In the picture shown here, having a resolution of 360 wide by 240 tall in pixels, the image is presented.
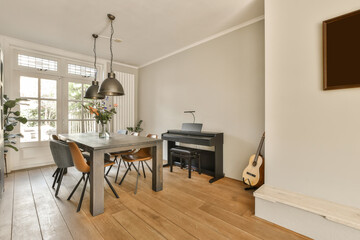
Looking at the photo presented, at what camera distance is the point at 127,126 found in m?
5.54

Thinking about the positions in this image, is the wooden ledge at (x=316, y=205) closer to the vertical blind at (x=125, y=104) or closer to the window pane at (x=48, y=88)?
the vertical blind at (x=125, y=104)

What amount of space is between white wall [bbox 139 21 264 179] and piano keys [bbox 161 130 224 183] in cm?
16

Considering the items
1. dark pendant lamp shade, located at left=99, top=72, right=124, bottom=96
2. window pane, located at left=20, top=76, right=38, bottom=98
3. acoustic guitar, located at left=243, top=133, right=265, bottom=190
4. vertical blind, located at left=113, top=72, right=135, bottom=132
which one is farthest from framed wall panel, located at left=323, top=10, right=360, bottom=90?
window pane, located at left=20, top=76, right=38, bottom=98

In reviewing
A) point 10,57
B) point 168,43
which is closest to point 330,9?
point 168,43

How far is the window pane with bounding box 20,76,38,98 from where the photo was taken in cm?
385

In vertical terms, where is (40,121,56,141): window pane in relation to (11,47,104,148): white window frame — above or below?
below

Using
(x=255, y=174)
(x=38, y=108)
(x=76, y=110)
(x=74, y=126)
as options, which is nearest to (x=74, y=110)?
(x=76, y=110)

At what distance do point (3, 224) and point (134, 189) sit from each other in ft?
4.95

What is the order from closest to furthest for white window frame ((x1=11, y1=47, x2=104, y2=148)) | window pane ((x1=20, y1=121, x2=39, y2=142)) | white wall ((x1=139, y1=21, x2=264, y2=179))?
1. white wall ((x1=139, y1=21, x2=264, y2=179))
2. white window frame ((x1=11, y1=47, x2=104, y2=148))
3. window pane ((x1=20, y1=121, x2=39, y2=142))

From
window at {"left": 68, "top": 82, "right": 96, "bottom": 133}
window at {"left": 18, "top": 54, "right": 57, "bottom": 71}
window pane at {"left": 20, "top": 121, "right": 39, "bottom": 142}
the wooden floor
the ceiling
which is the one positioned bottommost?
the wooden floor

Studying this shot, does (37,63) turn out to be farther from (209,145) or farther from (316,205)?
(316,205)

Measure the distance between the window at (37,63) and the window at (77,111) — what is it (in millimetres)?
543

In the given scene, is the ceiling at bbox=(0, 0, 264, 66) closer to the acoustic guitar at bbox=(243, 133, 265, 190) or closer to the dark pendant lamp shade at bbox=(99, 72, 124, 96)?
the dark pendant lamp shade at bbox=(99, 72, 124, 96)

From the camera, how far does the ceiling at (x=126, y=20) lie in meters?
2.55
